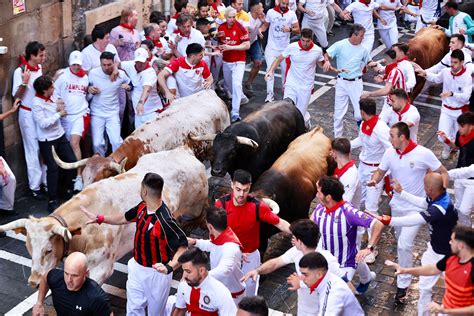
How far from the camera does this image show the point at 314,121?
16938 millimetres

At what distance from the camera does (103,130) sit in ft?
45.7

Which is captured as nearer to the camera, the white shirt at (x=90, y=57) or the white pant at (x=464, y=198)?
the white pant at (x=464, y=198)

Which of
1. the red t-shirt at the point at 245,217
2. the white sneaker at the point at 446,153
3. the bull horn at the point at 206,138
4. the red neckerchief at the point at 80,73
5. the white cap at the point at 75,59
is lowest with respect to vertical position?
the white sneaker at the point at 446,153

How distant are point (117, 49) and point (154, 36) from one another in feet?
2.40

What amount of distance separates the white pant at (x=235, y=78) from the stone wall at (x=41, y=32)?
102 inches

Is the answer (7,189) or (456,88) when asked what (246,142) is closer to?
(7,189)

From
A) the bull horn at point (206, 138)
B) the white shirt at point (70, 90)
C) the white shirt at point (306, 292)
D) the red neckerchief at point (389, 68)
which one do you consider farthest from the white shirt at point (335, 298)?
the red neckerchief at point (389, 68)

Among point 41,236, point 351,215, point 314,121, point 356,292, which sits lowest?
point 314,121

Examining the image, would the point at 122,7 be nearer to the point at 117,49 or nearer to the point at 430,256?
the point at 117,49

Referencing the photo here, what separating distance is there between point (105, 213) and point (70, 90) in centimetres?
351

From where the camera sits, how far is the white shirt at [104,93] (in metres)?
13.7

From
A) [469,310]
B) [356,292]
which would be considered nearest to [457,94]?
[356,292]

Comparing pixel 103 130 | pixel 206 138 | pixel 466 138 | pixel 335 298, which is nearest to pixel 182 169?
pixel 206 138

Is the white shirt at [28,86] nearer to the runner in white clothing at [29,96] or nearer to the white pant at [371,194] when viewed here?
the runner in white clothing at [29,96]
